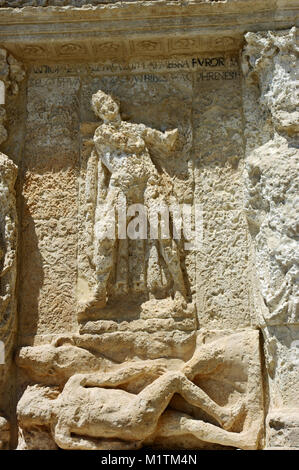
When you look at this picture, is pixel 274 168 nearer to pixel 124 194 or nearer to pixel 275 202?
pixel 275 202

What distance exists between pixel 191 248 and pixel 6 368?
5.32ft

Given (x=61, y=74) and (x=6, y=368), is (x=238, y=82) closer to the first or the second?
(x=61, y=74)

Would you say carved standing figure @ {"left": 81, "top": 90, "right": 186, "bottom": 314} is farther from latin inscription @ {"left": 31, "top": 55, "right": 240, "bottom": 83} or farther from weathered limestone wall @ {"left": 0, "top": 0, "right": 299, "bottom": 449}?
latin inscription @ {"left": 31, "top": 55, "right": 240, "bottom": 83}

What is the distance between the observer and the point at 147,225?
522 cm

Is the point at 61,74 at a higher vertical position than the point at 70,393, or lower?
higher

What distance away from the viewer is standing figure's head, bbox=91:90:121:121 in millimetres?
5387

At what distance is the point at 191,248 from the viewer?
5.22m

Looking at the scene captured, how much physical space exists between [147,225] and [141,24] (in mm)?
1557

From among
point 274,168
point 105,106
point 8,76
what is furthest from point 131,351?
point 8,76

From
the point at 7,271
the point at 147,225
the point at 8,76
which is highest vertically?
the point at 8,76

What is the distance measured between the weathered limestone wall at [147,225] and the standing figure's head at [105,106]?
0.04 ft

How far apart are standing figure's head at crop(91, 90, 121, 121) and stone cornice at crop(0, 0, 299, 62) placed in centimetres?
42

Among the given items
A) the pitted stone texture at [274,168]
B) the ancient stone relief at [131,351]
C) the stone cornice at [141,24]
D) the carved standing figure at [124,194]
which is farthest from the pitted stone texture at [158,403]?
the stone cornice at [141,24]
